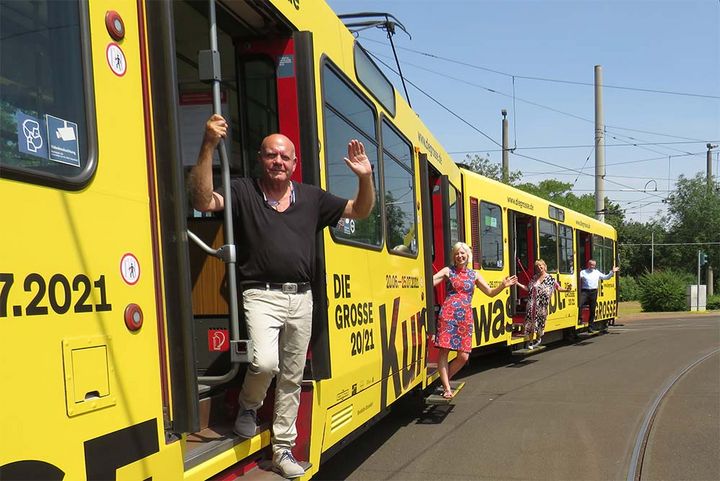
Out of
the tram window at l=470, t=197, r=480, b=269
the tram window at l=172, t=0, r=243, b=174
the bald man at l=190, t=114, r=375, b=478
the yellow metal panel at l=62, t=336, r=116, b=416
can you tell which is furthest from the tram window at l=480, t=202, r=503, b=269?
the yellow metal panel at l=62, t=336, r=116, b=416

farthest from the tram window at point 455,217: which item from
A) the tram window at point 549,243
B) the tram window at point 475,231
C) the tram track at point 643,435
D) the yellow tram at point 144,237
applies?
the yellow tram at point 144,237

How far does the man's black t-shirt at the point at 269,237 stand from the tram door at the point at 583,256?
13250 millimetres

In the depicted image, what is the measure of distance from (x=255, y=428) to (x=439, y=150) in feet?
18.1

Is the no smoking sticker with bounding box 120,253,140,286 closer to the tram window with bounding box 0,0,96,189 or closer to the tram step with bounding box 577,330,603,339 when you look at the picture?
the tram window with bounding box 0,0,96,189

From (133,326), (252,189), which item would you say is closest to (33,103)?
(133,326)

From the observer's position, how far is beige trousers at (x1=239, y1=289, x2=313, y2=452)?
10.7ft

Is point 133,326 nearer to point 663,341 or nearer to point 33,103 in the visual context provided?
point 33,103

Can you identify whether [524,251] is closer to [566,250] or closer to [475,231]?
[566,250]

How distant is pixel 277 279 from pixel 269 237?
0.22m

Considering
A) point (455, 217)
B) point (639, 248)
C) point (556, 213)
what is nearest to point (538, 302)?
point (556, 213)

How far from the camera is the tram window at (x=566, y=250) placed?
14.5 metres

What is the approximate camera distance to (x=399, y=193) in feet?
19.2

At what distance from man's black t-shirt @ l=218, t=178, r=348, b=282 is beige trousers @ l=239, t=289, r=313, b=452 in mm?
108

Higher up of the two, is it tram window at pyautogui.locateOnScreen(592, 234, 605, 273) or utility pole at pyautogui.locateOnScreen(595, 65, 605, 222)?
utility pole at pyautogui.locateOnScreen(595, 65, 605, 222)
